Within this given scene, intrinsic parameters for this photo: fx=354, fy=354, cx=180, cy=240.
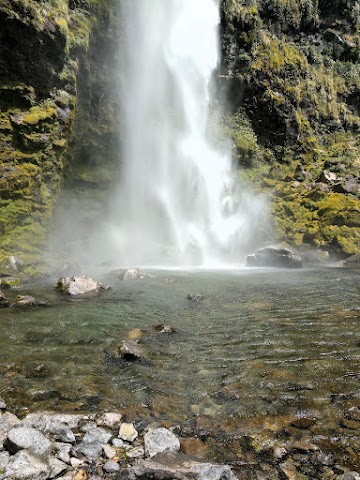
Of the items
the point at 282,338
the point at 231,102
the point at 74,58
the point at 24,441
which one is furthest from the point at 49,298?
the point at 231,102

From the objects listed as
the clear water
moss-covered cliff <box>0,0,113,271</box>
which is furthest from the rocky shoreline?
moss-covered cliff <box>0,0,113,271</box>

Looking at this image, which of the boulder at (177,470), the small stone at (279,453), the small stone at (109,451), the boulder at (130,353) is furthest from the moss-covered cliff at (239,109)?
the small stone at (279,453)

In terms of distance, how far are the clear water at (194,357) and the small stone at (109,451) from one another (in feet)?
2.52

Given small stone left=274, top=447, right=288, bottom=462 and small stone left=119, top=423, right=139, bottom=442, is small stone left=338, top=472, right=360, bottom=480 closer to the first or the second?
small stone left=274, top=447, right=288, bottom=462

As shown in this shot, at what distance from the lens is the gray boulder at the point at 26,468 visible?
2.96 m

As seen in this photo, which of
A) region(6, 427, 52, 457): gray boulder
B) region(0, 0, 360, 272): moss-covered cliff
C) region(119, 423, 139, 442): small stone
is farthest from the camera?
region(0, 0, 360, 272): moss-covered cliff

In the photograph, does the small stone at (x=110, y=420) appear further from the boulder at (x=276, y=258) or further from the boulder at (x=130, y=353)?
the boulder at (x=276, y=258)

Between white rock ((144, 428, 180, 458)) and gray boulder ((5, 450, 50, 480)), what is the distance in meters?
0.96

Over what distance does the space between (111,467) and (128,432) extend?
0.58 meters

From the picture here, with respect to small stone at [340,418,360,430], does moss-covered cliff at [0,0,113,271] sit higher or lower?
higher

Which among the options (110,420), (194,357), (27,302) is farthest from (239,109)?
(110,420)

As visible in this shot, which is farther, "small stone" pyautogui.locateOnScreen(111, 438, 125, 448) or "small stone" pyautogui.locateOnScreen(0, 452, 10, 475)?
"small stone" pyautogui.locateOnScreen(111, 438, 125, 448)

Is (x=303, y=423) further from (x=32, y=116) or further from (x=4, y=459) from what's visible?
(x=32, y=116)

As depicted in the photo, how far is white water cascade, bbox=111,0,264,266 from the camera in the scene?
26141mm
